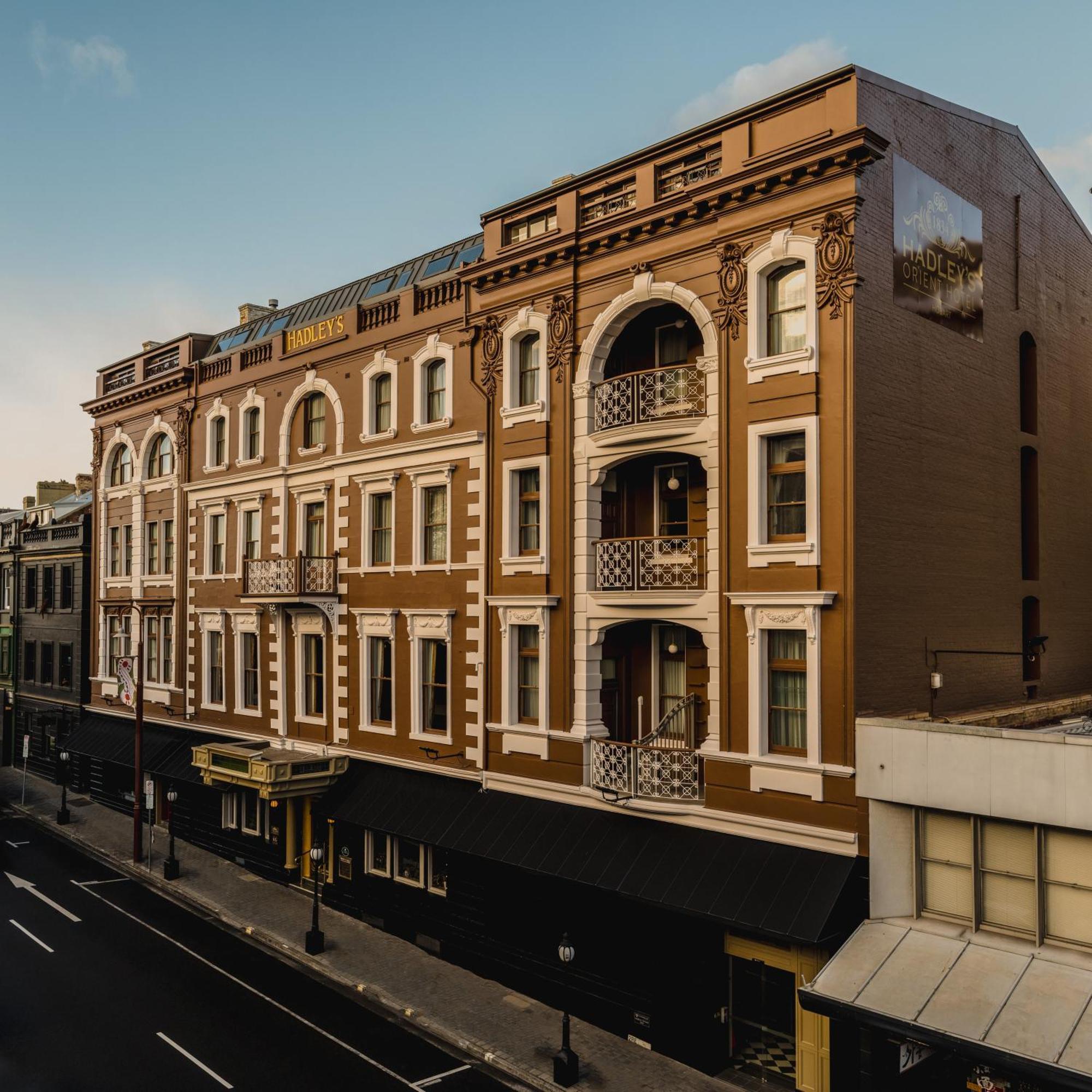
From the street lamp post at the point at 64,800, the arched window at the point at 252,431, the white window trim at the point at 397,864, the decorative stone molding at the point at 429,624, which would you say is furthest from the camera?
the street lamp post at the point at 64,800

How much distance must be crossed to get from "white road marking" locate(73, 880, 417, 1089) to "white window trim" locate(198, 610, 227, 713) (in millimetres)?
6746

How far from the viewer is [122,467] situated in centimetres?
3859

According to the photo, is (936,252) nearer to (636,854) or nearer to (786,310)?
(786,310)

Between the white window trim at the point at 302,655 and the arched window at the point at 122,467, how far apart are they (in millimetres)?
13871

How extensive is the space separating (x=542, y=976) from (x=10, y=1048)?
10.1 metres

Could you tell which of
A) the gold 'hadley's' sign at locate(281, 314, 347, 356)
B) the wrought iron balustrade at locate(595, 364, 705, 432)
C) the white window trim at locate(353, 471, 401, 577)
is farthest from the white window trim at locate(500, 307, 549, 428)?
the gold 'hadley's' sign at locate(281, 314, 347, 356)

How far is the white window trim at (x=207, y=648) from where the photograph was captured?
31609 millimetres

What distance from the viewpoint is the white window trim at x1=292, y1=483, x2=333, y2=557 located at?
90.5 ft

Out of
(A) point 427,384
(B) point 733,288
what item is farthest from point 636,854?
(A) point 427,384

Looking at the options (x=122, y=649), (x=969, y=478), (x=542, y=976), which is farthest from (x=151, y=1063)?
(x=122, y=649)

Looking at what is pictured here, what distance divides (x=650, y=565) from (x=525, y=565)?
136 inches

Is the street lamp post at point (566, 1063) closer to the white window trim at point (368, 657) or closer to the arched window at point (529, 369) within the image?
the white window trim at point (368, 657)

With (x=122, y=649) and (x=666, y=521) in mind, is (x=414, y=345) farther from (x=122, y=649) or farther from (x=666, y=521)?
(x=122, y=649)

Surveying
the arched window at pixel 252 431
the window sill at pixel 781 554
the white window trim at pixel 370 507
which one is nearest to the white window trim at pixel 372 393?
the white window trim at pixel 370 507
